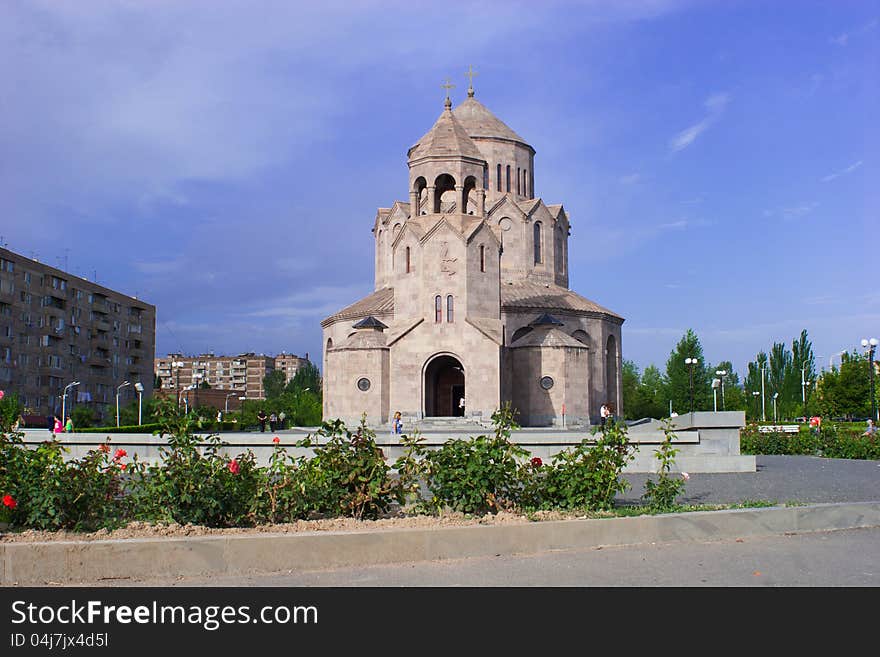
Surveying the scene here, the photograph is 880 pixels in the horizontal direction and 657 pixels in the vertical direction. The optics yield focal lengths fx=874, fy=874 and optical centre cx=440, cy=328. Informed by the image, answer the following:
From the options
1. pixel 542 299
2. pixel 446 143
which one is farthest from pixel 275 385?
pixel 446 143

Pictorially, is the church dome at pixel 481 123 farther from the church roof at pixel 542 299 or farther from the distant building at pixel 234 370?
the distant building at pixel 234 370

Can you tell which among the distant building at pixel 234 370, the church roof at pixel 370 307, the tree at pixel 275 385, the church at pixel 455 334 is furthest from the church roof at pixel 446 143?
the distant building at pixel 234 370

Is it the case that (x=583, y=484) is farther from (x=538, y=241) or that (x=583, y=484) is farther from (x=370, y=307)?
(x=538, y=241)

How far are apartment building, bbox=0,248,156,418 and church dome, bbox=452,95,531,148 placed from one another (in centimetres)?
2806

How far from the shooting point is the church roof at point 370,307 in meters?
42.7

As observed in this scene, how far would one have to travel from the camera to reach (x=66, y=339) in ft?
212

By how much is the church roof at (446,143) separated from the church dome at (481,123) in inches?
339

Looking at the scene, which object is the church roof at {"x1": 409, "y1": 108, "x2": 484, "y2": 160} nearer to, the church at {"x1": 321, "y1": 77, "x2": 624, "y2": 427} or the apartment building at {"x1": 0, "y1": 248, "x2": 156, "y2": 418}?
the church at {"x1": 321, "y1": 77, "x2": 624, "y2": 427}

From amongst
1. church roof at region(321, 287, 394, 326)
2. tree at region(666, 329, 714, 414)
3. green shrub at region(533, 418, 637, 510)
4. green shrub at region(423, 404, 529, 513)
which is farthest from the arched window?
green shrub at region(423, 404, 529, 513)

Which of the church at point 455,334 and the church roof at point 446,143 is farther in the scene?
the church roof at point 446,143
